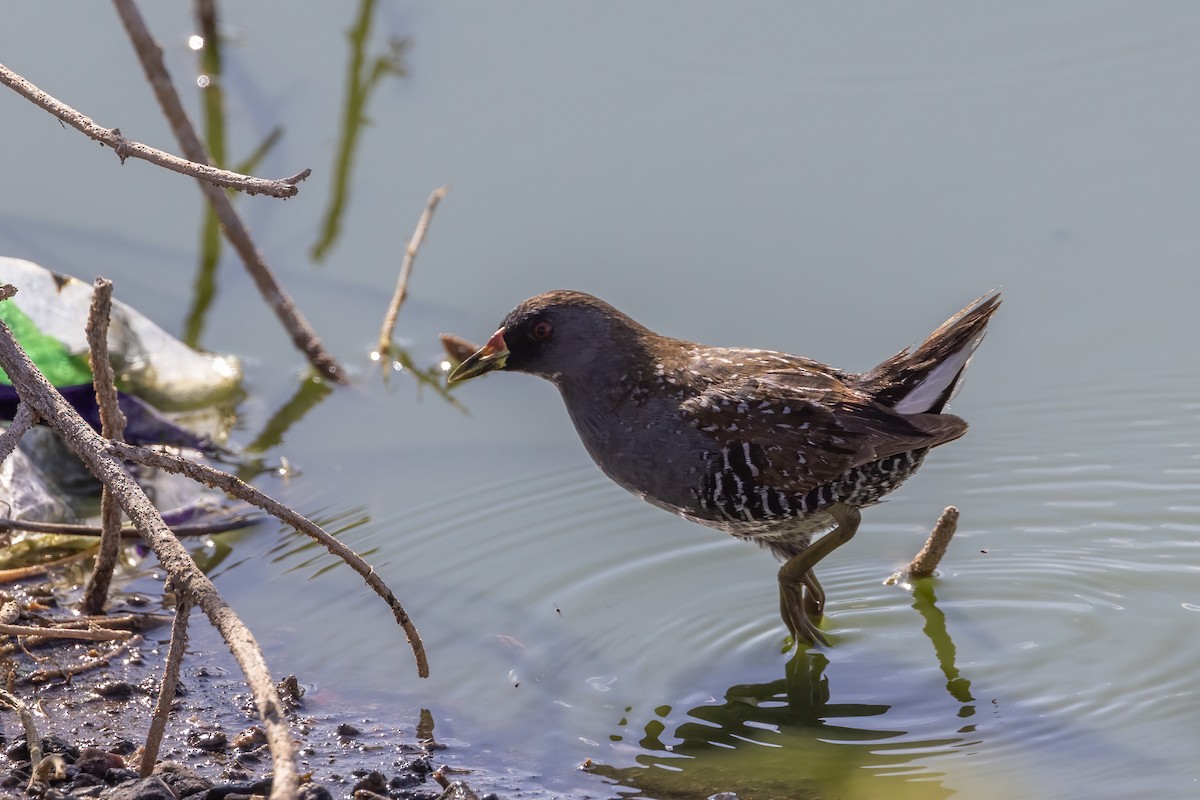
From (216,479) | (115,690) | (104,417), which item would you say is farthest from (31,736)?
(104,417)

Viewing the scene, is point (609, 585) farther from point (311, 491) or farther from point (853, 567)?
point (311, 491)

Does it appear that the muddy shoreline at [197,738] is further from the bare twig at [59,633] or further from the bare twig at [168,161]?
the bare twig at [168,161]

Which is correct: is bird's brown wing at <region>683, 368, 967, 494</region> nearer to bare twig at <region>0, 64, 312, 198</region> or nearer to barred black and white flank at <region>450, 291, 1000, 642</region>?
barred black and white flank at <region>450, 291, 1000, 642</region>

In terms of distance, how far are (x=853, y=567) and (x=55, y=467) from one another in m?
2.96

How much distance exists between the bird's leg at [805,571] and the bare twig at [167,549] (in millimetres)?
1869

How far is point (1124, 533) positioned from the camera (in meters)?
5.32

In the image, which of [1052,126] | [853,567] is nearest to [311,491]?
[853,567]

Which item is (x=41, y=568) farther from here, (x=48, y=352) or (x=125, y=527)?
(x=48, y=352)

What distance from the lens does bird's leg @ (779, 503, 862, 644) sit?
4.77 m

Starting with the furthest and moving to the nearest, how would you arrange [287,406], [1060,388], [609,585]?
[287,406] → [1060,388] → [609,585]

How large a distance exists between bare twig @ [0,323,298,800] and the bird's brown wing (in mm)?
1818

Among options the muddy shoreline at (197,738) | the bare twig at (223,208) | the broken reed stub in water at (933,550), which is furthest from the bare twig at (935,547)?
the bare twig at (223,208)

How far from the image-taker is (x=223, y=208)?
249 inches

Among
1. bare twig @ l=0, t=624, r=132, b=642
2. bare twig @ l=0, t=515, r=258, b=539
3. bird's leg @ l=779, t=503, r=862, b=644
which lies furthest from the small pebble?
bird's leg @ l=779, t=503, r=862, b=644
